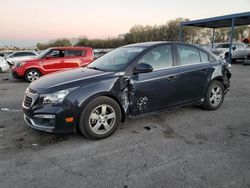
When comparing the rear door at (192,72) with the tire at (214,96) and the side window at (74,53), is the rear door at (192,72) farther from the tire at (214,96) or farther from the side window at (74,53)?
the side window at (74,53)

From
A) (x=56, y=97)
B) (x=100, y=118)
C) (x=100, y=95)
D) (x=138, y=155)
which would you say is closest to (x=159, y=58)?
(x=100, y=95)

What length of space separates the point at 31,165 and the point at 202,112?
376 cm

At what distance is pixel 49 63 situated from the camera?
9.76m

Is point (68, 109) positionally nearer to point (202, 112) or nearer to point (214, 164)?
point (214, 164)

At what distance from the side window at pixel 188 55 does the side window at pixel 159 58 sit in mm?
284

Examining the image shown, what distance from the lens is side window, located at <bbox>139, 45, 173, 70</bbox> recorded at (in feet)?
13.2

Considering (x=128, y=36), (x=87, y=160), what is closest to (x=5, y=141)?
(x=87, y=160)

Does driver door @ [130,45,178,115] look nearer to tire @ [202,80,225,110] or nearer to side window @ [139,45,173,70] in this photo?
side window @ [139,45,173,70]

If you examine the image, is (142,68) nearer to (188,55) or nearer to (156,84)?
(156,84)

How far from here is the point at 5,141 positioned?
11.8 feet

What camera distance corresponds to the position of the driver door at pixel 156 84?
383 cm

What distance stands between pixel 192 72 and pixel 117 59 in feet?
5.23

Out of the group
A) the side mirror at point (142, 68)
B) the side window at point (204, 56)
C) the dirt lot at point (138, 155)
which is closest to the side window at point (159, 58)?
the side mirror at point (142, 68)

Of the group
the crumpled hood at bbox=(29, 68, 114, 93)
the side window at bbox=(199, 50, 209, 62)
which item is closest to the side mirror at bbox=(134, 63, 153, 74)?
the crumpled hood at bbox=(29, 68, 114, 93)
